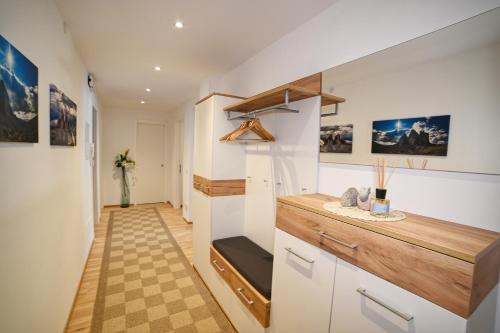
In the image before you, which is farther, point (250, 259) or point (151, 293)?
point (151, 293)

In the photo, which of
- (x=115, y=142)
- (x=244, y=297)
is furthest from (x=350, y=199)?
(x=115, y=142)

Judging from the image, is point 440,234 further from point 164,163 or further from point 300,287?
point 164,163

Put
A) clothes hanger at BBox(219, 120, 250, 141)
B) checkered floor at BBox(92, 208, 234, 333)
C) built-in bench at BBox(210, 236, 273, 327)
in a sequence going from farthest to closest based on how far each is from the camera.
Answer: clothes hanger at BBox(219, 120, 250, 141) → checkered floor at BBox(92, 208, 234, 333) → built-in bench at BBox(210, 236, 273, 327)

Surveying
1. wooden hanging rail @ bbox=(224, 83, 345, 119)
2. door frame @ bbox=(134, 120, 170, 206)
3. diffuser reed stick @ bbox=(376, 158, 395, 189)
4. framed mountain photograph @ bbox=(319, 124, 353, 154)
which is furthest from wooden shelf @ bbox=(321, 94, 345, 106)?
door frame @ bbox=(134, 120, 170, 206)

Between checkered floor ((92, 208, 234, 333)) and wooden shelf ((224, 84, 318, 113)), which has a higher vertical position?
wooden shelf ((224, 84, 318, 113))

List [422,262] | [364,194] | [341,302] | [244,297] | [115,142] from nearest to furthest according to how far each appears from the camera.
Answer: [422,262]
[341,302]
[364,194]
[244,297]
[115,142]

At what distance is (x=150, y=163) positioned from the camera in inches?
243

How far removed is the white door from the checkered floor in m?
2.53

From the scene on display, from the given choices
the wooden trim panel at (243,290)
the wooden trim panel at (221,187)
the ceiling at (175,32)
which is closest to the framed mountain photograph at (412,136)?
the ceiling at (175,32)

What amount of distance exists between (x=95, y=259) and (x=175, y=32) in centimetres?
298

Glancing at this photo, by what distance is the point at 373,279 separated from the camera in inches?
37.4

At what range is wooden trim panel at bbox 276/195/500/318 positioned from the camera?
72cm

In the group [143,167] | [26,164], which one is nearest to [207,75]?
[26,164]

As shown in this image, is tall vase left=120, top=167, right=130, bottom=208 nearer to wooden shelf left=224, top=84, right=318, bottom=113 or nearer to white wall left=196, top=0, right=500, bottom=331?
wooden shelf left=224, top=84, right=318, bottom=113
